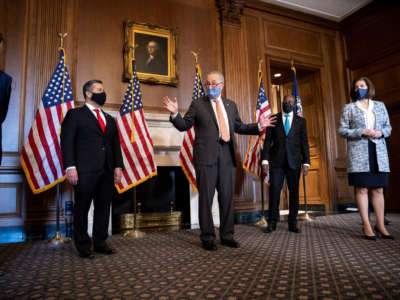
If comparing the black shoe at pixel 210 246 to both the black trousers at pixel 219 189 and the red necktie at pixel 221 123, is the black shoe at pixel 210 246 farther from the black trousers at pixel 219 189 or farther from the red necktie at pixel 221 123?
the red necktie at pixel 221 123

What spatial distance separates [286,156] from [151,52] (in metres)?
2.89

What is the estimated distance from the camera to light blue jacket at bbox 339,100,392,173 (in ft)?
9.61

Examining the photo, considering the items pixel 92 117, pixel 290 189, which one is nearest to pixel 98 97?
pixel 92 117

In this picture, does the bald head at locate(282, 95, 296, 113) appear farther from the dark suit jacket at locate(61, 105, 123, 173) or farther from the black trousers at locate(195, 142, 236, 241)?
the dark suit jacket at locate(61, 105, 123, 173)

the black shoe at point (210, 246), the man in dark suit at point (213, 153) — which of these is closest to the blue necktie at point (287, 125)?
the man in dark suit at point (213, 153)

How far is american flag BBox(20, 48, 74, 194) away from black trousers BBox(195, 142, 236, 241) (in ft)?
6.13

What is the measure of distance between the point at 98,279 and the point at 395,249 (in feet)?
7.33

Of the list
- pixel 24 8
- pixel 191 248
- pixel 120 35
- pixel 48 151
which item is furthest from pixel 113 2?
pixel 191 248

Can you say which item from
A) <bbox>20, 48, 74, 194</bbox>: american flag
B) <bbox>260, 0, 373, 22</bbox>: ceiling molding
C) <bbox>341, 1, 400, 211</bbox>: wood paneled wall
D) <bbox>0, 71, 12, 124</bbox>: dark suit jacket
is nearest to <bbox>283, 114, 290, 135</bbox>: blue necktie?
<bbox>20, 48, 74, 194</bbox>: american flag

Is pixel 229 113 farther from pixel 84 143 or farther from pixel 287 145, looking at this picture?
pixel 84 143

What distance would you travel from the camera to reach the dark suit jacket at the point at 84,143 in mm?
2535

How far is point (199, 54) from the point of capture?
18.0 ft

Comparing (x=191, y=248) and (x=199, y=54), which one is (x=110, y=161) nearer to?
(x=191, y=248)

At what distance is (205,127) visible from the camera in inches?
112
